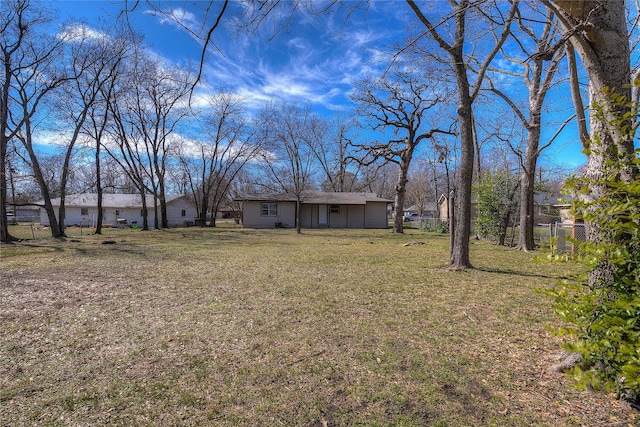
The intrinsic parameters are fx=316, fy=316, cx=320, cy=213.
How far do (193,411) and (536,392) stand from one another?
252 cm

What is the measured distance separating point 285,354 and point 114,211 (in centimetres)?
3592

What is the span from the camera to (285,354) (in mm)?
2992

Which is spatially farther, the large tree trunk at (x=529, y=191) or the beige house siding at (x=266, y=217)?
the beige house siding at (x=266, y=217)

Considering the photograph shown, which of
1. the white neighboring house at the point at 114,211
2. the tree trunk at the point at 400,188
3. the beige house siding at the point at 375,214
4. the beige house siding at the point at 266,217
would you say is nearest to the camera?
the tree trunk at the point at 400,188

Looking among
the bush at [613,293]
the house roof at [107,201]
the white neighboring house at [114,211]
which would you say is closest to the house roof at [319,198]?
the white neighboring house at [114,211]

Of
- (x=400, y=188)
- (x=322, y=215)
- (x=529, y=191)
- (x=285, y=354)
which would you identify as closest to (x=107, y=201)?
(x=322, y=215)

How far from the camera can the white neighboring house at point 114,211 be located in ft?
103

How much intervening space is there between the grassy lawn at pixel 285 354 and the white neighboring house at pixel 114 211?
2852 centimetres

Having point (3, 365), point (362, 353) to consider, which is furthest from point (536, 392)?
point (3, 365)

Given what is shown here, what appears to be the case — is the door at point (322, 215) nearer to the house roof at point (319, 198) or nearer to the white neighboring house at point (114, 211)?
the house roof at point (319, 198)

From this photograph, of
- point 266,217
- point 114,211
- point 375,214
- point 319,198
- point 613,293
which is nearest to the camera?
point 613,293

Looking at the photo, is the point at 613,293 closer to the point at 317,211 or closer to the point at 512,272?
the point at 512,272

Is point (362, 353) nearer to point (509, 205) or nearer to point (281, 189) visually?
point (509, 205)

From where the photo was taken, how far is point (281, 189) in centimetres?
2995
